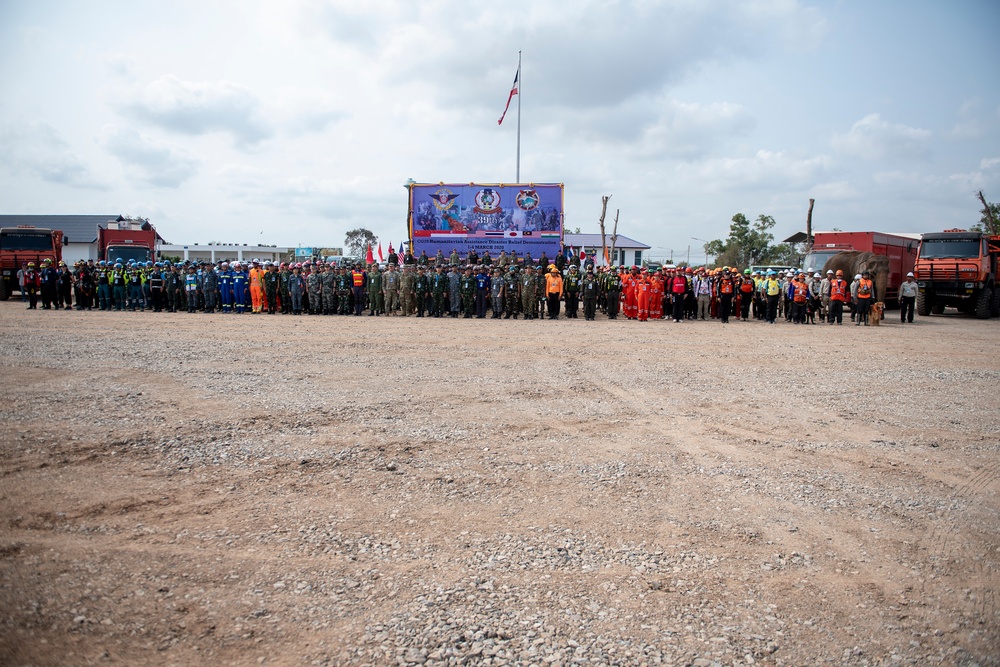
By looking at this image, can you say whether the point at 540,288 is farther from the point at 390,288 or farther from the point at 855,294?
the point at 855,294

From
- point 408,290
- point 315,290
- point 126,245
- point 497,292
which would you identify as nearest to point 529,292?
point 497,292

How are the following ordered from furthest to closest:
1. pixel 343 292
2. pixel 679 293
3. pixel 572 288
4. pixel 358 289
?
pixel 343 292
pixel 358 289
pixel 572 288
pixel 679 293

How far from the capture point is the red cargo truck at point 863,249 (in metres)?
25.0

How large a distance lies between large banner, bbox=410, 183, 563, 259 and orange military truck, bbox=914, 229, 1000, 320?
41.9 feet

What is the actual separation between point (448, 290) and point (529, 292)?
2.59 m

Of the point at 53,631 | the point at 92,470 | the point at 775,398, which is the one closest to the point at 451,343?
the point at 775,398

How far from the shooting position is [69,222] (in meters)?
57.1

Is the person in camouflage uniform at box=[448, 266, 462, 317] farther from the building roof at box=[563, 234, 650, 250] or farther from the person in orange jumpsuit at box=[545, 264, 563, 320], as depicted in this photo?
the building roof at box=[563, 234, 650, 250]

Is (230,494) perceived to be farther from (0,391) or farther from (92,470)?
(0,391)

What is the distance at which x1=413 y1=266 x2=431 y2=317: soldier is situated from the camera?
65.2 ft

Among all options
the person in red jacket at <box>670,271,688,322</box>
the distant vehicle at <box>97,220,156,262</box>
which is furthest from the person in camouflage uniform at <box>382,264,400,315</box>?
the distant vehicle at <box>97,220,156,262</box>

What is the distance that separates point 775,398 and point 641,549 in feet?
16.4

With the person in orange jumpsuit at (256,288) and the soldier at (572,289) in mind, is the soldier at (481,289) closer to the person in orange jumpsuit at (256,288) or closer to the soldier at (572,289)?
the soldier at (572,289)

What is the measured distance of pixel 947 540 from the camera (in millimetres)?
4148
